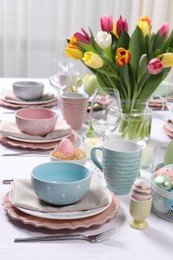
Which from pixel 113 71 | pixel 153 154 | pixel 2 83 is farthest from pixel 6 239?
pixel 2 83

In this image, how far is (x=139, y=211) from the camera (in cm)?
78

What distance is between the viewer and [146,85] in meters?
1.24

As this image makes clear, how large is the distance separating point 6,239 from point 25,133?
553 millimetres

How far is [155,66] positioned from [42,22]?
73.8 inches

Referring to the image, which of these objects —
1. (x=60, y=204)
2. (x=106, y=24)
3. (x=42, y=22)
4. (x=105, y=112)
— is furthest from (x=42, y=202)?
(x=42, y=22)

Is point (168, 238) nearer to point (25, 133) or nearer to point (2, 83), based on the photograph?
point (25, 133)

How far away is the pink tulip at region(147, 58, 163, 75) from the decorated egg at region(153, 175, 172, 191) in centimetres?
38

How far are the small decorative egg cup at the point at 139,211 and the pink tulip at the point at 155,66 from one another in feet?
1.50

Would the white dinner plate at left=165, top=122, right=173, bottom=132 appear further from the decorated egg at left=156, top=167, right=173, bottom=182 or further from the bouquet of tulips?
the decorated egg at left=156, top=167, right=173, bottom=182

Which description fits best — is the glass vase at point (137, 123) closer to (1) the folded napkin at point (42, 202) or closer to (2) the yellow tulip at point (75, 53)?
(2) the yellow tulip at point (75, 53)

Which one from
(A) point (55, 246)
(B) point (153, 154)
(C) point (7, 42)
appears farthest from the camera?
(C) point (7, 42)

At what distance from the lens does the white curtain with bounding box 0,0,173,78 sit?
2.82m

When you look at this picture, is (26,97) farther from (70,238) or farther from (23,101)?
(70,238)

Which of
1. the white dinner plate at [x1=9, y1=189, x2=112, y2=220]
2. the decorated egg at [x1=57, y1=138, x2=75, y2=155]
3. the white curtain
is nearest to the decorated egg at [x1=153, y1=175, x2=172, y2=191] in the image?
the white dinner plate at [x1=9, y1=189, x2=112, y2=220]
